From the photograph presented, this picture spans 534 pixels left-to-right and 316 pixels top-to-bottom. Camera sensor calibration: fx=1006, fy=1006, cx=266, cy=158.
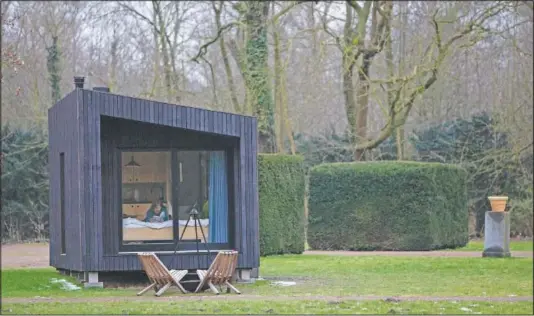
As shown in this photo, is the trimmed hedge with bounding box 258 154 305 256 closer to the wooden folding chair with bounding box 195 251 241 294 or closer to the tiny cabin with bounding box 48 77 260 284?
the tiny cabin with bounding box 48 77 260 284

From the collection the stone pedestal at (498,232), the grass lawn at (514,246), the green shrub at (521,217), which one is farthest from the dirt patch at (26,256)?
the green shrub at (521,217)

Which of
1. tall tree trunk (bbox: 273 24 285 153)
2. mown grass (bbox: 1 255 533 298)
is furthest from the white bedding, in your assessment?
tall tree trunk (bbox: 273 24 285 153)

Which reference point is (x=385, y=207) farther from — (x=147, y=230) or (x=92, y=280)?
(x=92, y=280)

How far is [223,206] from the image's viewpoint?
59.7 ft

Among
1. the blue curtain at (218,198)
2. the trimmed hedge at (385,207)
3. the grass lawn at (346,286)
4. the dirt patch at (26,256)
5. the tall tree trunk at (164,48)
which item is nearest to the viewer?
the grass lawn at (346,286)

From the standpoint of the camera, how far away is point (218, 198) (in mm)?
18172

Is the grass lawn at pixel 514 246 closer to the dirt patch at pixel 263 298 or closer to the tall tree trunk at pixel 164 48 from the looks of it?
the tall tree trunk at pixel 164 48

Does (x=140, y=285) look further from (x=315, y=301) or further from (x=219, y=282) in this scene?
(x=315, y=301)

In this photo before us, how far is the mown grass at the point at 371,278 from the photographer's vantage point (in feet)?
53.5

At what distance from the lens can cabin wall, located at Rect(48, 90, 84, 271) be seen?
17422 mm

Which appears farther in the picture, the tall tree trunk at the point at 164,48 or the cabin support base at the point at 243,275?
the tall tree trunk at the point at 164,48

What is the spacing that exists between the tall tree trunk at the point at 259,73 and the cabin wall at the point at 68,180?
9.92 m

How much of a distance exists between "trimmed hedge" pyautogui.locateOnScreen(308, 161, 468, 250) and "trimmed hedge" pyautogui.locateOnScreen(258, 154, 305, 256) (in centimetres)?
178

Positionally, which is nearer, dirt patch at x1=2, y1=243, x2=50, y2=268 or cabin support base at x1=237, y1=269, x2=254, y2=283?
cabin support base at x1=237, y1=269, x2=254, y2=283
